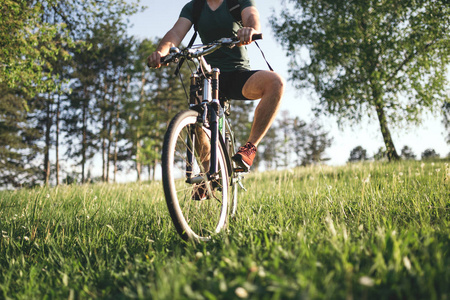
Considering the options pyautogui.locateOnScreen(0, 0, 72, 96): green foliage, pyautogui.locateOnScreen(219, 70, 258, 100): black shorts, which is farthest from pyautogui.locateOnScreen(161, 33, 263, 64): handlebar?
pyautogui.locateOnScreen(0, 0, 72, 96): green foliage

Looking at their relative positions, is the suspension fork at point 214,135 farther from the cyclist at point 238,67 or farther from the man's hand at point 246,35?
the man's hand at point 246,35

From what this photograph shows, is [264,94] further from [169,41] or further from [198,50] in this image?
[169,41]

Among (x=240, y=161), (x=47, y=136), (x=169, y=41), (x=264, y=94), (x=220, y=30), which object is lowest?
(x=240, y=161)

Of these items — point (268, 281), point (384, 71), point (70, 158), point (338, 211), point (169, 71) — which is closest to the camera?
point (268, 281)

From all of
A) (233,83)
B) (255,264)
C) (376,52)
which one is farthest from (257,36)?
(376,52)

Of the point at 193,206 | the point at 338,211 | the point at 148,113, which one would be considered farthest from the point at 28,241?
the point at 148,113

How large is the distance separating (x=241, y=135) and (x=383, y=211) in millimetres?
35446

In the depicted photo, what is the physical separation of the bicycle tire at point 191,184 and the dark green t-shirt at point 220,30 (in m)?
0.98

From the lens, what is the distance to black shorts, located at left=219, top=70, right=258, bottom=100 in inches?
116

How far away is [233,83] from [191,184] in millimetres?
1261

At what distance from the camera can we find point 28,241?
88.6 inches

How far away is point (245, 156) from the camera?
2699 mm

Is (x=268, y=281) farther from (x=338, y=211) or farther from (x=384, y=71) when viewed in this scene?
(x=384, y=71)

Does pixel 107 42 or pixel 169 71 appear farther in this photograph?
pixel 169 71
